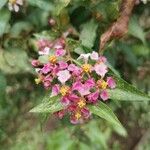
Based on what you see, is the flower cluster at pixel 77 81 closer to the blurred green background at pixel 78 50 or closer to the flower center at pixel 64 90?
the flower center at pixel 64 90

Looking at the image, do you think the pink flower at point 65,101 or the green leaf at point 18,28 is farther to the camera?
the green leaf at point 18,28

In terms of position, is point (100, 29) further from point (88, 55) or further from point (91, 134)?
point (91, 134)

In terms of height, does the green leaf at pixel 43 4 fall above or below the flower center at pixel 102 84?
above

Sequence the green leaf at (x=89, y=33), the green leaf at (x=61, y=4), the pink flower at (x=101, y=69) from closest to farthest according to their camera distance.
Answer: the pink flower at (x=101, y=69), the green leaf at (x=61, y=4), the green leaf at (x=89, y=33)

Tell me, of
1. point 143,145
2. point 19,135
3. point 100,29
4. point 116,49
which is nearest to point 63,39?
point 100,29

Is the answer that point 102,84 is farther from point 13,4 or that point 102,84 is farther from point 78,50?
point 13,4

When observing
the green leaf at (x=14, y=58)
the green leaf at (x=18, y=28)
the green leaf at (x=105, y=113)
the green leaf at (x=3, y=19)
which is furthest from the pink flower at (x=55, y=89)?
the green leaf at (x=18, y=28)

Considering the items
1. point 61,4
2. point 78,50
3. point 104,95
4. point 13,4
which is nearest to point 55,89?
point 104,95
